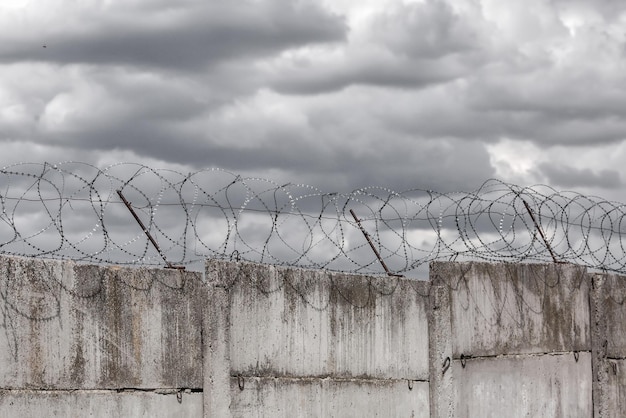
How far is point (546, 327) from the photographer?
14.5 meters

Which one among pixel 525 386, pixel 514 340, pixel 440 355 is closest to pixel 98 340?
pixel 440 355

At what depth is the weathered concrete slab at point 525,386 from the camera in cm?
1318

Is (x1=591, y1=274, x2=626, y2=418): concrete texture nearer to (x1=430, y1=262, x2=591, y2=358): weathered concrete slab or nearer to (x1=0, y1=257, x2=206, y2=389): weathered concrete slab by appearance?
(x1=430, y1=262, x2=591, y2=358): weathered concrete slab

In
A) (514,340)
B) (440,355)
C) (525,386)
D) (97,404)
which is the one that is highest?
(514,340)

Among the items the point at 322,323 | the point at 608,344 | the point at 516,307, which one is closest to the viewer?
the point at 322,323

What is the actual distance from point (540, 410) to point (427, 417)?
2.25 metres

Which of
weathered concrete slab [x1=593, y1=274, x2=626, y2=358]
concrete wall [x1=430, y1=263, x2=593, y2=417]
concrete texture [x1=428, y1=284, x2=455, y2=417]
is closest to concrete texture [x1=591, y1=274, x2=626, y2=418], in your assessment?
weathered concrete slab [x1=593, y1=274, x2=626, y2=358]

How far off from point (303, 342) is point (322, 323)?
1.11ft

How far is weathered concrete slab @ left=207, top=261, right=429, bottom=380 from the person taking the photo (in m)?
11.0

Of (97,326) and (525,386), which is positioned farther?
(525,386)

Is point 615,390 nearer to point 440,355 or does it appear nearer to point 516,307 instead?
point 516,307

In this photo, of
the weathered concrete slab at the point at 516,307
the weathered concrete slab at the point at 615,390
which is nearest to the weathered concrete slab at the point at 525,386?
the weathered concrete slab at the point at 516,307

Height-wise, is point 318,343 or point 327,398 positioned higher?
point 318,343

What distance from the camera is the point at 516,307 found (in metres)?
14.1
